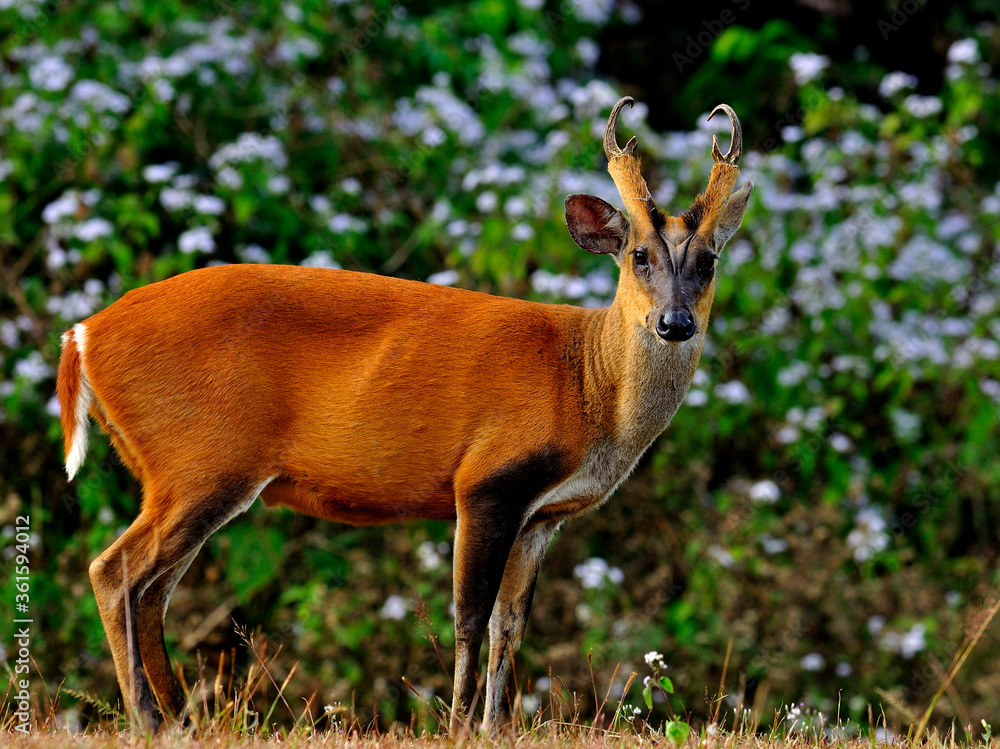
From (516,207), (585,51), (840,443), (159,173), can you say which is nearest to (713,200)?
(516,207)

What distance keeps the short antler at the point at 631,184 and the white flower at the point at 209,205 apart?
2885 millimetres

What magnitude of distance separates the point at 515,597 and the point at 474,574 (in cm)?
46

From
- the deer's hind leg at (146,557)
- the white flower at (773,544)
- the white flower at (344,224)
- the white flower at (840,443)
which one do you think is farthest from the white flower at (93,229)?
the white flower at (840,443)

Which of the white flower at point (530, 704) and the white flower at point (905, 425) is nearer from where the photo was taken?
the white flower at point (530, 704)

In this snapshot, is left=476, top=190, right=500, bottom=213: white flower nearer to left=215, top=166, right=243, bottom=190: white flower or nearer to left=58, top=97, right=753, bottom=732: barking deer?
left=215, top=166, right=243, bottom=190: white flower

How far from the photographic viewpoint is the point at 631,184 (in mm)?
4105

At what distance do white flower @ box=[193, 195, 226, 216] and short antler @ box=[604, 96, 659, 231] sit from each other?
9.47 feet

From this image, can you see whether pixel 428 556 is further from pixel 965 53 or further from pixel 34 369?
pixel 965 53

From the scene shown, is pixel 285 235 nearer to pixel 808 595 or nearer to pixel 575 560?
pixel 575 560

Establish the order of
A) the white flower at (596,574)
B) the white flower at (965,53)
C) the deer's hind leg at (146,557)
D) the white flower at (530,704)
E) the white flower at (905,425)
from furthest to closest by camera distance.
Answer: the white flower at (965,53) → the white flower at (905,425) → the white flower at (596,574) → the white flower at (530,704) → the deer's hind leg at (146,557)

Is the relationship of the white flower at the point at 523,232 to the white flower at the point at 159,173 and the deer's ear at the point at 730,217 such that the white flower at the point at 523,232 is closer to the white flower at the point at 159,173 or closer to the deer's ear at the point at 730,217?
the white flower at the point at 159,173

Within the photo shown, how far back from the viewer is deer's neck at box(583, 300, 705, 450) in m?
4.03

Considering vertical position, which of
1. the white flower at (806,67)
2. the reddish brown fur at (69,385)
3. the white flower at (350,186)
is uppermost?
the white flower at (806,67)

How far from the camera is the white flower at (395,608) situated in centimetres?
586
